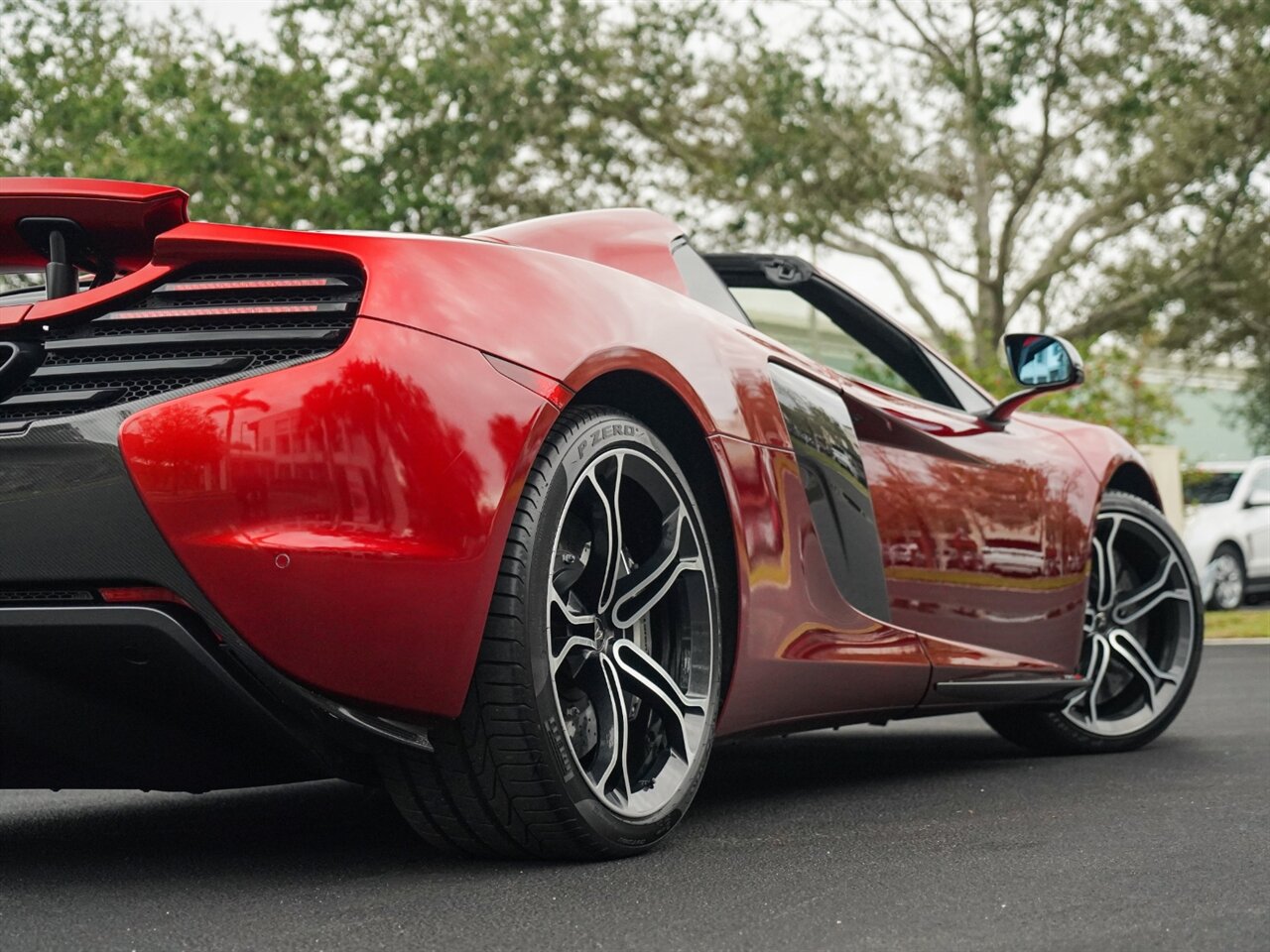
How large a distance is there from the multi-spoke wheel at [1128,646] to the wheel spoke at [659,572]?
2.15 metres

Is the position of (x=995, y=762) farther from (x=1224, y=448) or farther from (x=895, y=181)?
(x=1224, y=448)

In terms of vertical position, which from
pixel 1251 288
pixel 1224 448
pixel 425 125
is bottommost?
pixel 1224 448

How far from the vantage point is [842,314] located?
14.5 feet

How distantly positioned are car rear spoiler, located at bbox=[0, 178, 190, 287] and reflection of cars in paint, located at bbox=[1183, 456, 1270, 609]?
14.7m

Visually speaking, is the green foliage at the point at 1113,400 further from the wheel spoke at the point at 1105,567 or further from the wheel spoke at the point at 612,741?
the wheel spoke at the point at 612,741

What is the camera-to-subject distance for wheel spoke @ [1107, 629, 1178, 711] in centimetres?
487

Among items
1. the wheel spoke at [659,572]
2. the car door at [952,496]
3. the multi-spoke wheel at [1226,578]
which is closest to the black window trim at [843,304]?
the car door at [952,496]

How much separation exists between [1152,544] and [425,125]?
17.1 meters

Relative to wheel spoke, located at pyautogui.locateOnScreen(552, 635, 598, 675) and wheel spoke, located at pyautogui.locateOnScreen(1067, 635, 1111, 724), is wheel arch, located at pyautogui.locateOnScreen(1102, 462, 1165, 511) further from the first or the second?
wheel spoke, located at pyautogui.locateOnScreen(552, 635, 598, 675)

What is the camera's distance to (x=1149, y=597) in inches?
195

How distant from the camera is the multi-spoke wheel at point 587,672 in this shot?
2.57m

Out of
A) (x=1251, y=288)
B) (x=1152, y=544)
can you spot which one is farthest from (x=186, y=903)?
(x=1251, y=288)

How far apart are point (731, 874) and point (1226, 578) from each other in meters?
14.7

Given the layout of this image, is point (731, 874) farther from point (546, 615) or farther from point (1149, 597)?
point (1149, 597)
